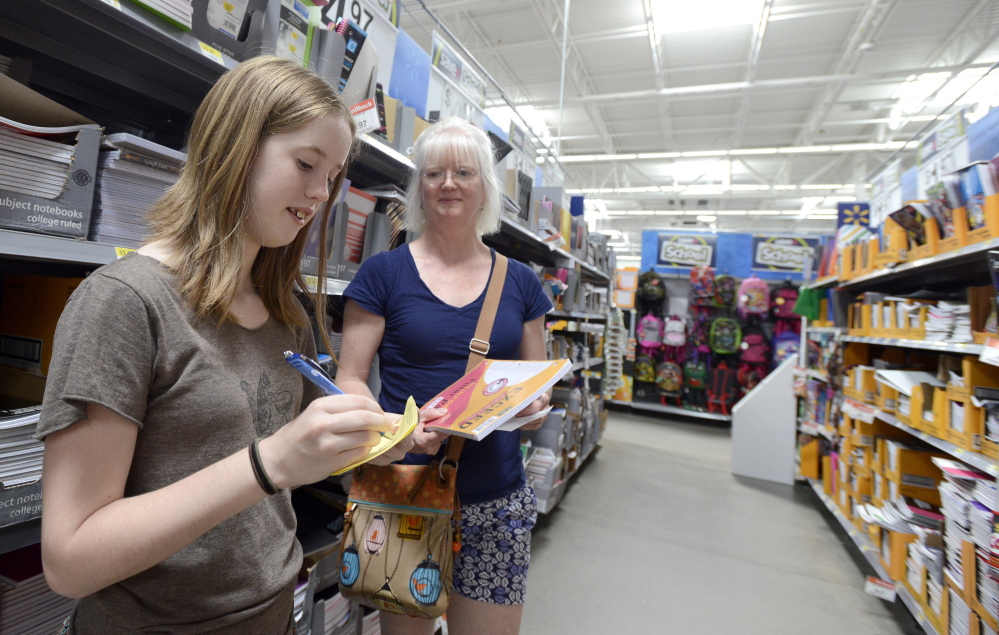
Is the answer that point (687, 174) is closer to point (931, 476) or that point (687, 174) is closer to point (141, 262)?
point (931, 476)

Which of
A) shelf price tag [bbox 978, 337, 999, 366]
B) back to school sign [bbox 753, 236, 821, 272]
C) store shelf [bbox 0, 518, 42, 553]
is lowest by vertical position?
store shelf [bbox 0, 518, 42, 553]

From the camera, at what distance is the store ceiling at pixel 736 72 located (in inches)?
262

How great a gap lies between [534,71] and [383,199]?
815cm

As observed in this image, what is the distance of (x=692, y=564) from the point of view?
3219 millimetres

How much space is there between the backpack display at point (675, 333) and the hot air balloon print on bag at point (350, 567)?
8.06 meters

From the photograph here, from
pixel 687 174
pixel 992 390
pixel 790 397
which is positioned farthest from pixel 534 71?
pixel 992 390

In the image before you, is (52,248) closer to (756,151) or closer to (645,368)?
(645,368)

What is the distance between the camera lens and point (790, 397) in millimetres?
5086

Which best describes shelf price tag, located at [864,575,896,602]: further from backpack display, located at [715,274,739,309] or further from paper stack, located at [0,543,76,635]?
backpack display, located at [715,274,739,309]

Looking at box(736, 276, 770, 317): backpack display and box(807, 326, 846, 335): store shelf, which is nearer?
box(807, 326, 846, 335): store shelf

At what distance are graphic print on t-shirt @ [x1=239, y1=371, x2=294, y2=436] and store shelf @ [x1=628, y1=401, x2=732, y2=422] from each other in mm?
8480

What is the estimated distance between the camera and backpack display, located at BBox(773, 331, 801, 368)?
25.7ft

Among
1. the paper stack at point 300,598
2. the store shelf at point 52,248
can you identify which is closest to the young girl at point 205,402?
the store shelf at point 52,248

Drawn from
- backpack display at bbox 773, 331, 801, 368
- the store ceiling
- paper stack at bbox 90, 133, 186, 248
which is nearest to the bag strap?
paper stack at bbox 90, 133, 186, 248
